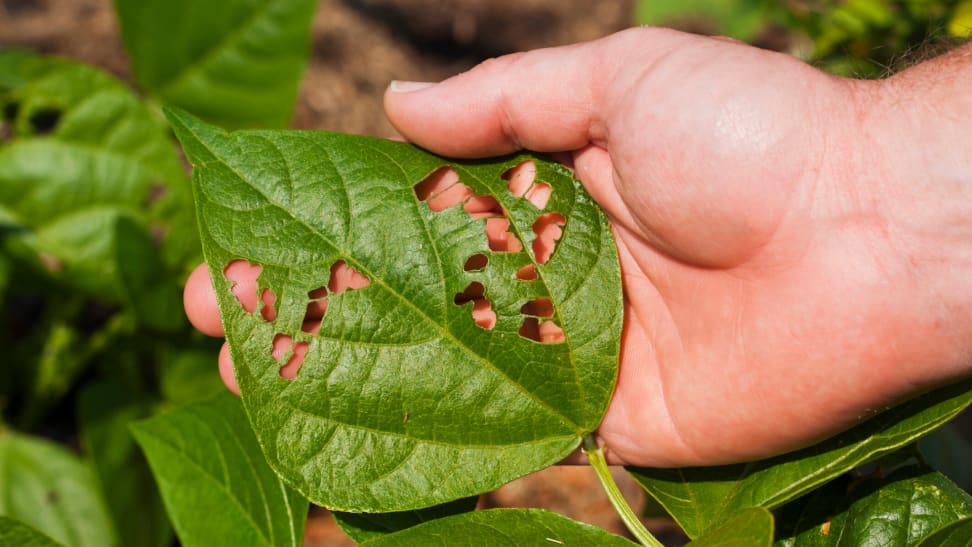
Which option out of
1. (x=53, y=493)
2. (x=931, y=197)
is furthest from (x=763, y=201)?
(x=53, y=493)

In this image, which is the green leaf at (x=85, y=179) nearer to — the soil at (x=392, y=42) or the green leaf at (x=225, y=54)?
the green leaf at (x=225, y=54)

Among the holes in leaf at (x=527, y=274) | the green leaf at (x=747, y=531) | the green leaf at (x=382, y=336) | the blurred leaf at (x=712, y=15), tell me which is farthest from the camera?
the blurred leaf at (x=712, y=15)

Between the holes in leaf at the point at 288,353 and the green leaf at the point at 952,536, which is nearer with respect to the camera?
the green leaf at the point at 952,536

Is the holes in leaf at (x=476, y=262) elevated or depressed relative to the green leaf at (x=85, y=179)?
elevated

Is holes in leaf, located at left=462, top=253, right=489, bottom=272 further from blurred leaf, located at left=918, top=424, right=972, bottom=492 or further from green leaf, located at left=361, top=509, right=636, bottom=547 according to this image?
blurred leaf, located at left=918, top=424, right=972, bottom=492

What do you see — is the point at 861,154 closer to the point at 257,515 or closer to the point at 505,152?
the point at 505,152

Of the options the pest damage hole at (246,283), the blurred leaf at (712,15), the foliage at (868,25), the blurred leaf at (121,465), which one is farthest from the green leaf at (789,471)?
the blurred leaf at (712,15)

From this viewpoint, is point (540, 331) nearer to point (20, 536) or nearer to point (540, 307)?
point (540, 307)
